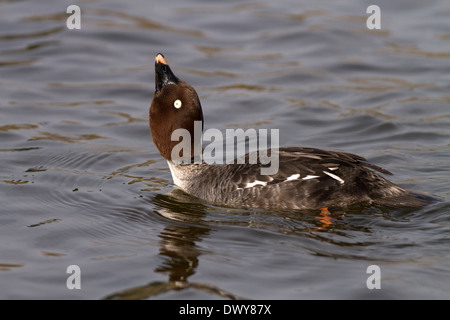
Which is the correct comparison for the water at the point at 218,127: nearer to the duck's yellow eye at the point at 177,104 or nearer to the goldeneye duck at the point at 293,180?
the goldeneye duck at the point at 293,180

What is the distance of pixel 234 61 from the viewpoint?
14.1m

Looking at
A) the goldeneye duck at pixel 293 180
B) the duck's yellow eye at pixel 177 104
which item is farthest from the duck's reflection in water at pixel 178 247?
the duck's yellow eye at pixel 177 104

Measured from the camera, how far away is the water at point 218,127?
6.70 meters

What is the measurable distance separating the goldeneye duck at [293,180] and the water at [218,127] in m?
0.15

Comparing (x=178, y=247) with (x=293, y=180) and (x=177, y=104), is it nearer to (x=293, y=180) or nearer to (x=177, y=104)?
(x=293, y=180)

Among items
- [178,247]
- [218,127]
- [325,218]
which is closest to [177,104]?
[178,247]

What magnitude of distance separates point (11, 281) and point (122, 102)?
20.4ft

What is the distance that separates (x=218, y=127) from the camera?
11.3 m

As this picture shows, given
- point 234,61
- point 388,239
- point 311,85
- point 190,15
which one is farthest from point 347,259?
point 190,15

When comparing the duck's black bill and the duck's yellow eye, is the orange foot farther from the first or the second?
the duck's black bill

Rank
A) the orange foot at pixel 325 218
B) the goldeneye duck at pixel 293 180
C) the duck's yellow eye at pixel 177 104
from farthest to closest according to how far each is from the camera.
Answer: the duck's yellow eye at pixel 177 104
the goldeneye duck at pixel 293 180
the orange foot at pixel 325 218

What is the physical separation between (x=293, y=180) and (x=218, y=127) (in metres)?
3.54

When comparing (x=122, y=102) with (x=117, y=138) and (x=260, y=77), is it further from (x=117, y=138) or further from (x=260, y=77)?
(x=260, y=77)

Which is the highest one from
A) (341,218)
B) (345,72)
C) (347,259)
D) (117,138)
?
(345,72)
